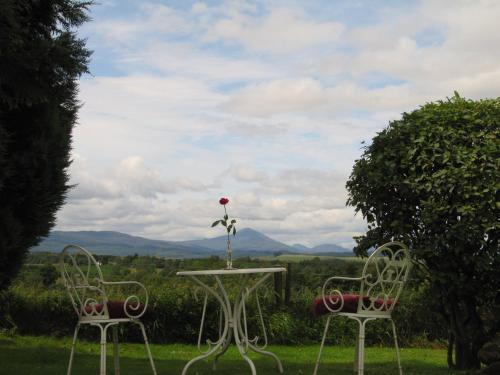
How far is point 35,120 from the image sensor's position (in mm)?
6520

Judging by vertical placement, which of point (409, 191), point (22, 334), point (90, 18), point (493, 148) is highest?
point (90, 18)

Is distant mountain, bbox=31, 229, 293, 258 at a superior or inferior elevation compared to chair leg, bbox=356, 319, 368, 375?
superior

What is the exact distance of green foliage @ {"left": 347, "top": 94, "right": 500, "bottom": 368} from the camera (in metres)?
5.69

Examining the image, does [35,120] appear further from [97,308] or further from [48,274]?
[48,274]

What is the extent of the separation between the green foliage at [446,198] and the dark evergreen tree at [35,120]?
3.09 m

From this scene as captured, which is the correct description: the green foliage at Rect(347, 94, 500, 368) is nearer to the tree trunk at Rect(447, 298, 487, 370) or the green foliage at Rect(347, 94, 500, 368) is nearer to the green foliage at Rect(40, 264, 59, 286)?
the tree trunk at Rect(447, 298, 487, 370)

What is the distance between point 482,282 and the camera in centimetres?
596

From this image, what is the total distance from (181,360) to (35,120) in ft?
10.1

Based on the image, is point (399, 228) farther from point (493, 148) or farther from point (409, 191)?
point (493, 148)

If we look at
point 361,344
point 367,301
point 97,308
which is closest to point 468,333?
point 367,301

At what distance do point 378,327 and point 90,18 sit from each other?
571cm

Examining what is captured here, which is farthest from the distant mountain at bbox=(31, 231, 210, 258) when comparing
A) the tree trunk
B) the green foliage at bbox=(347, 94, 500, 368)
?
the tree trunk

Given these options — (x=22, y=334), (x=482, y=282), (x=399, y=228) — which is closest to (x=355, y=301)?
(x=399, y=228)

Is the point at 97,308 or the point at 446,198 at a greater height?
the point at 446,198
